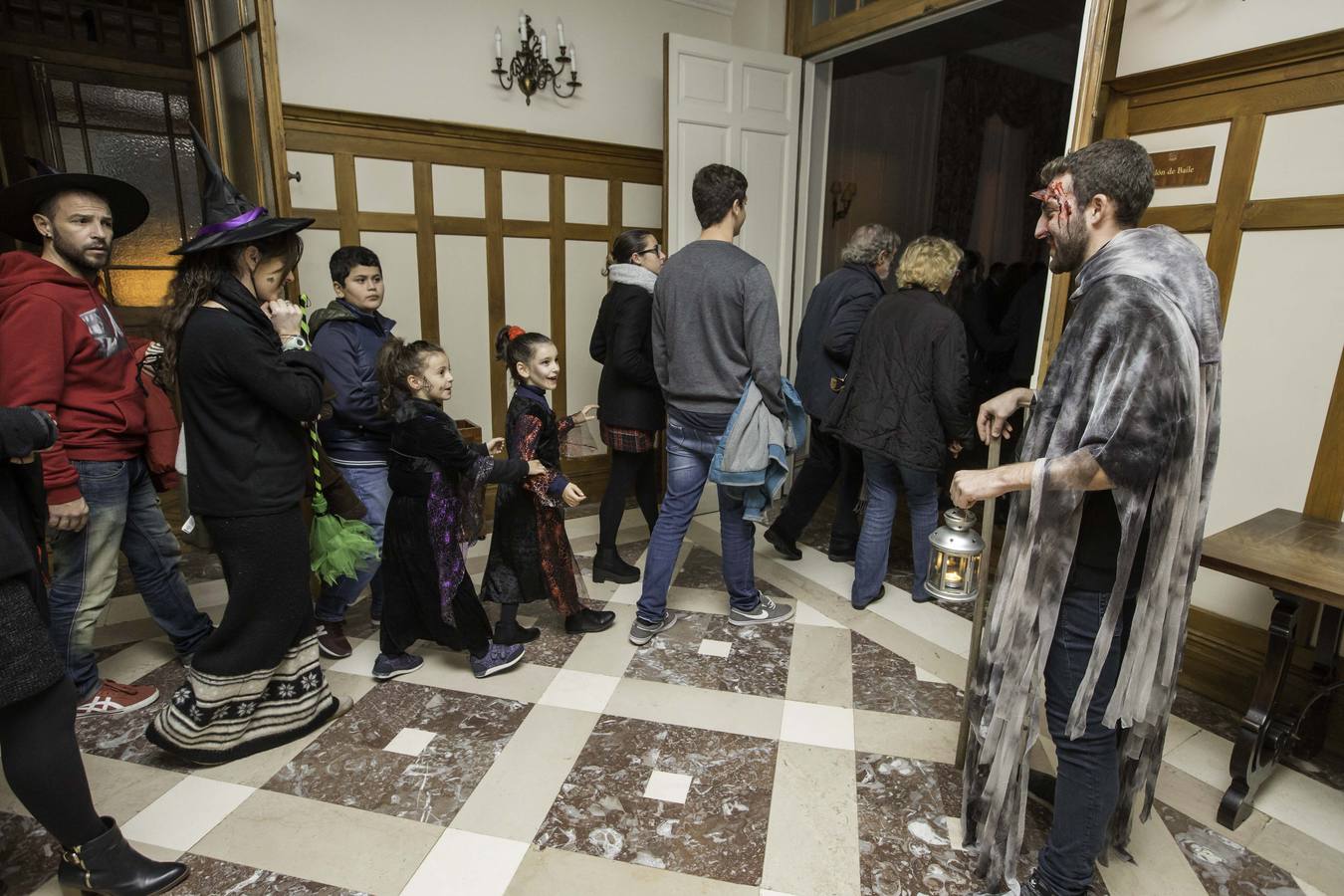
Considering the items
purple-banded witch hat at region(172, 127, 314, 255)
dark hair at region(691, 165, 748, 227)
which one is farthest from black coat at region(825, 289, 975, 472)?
purple-banded witch hat at region(172, 127, 314, 255)

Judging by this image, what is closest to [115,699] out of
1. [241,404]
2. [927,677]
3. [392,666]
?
[392,666]

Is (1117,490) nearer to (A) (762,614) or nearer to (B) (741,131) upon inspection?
(A) (762,614)

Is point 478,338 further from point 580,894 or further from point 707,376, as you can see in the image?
point 580,894

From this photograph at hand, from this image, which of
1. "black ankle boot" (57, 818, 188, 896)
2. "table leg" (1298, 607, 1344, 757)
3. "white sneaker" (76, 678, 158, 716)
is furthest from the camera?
"white sneaker" (76, 678, 158, 716)

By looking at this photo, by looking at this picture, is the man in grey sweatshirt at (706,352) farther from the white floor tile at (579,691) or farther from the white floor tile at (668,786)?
the white floor tile at (668,786)

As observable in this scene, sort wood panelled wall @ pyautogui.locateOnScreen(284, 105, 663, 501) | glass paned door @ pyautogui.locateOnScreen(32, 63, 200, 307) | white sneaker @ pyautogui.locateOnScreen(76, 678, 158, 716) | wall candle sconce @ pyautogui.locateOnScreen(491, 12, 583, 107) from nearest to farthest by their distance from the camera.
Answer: white sneaker @ pyautogui.locateOnScreen(76, 678, 158, 716), wood panelled wall @ pyautogui.locateOnScreen(284, 105, 663, 501), wall candle sconce @ pyautogui.locateOnScreen(491, 12, 583, 107), glass paned door @ pyautogui.locateOnScreen(32, 63, 200, 307)

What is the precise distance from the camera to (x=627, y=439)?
Answer: 3.03m

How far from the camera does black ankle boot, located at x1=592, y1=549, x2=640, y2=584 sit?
3207mm

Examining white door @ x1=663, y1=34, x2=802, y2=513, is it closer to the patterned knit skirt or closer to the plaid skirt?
the plaid skirt

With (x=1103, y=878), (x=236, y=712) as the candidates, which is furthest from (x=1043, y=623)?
(x=236, y=712)

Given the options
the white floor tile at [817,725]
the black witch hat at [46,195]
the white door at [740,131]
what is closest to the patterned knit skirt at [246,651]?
the black witch hat at [46,195]

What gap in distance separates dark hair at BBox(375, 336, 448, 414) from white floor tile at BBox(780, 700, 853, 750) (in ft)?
4.94

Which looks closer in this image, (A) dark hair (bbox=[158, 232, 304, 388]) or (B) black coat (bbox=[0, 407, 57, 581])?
(B) black coat (bbox=[0, 407, 57, 581])

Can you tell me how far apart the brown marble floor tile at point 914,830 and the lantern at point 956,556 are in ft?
1.95
